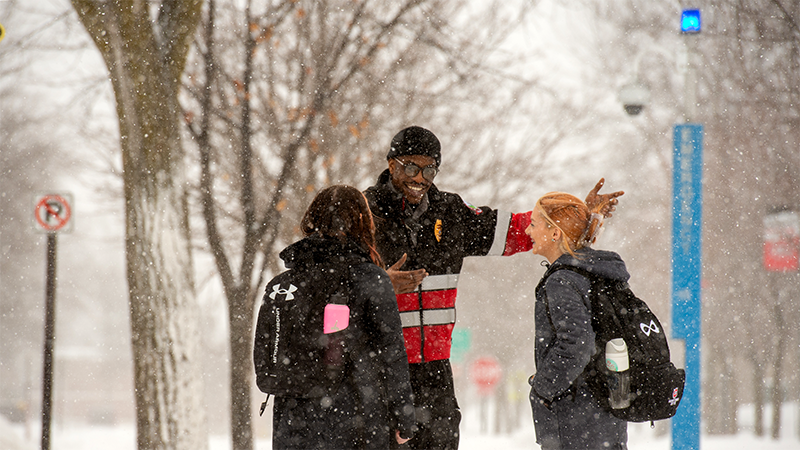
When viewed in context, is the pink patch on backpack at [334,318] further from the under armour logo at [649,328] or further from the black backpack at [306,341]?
the under armour logo at [649,328]

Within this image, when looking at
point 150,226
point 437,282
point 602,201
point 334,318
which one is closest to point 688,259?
point 602,201

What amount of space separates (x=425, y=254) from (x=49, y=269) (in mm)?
4292

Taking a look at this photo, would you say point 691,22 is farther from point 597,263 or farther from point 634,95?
point 597,263

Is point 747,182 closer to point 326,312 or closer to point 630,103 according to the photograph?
point 630,103

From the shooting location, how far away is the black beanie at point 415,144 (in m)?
3.59

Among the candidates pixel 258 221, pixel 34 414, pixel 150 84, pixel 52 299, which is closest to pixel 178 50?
pixel 150 84

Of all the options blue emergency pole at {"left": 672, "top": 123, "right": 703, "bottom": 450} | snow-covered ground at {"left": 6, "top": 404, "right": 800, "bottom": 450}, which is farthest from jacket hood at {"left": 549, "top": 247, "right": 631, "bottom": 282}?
snow-covered ground at {"left": 6, "top": 404, "right": 800, "bottom": 450}

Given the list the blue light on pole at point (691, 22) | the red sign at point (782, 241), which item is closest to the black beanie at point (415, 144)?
the blue light on pole at point (691, 22)

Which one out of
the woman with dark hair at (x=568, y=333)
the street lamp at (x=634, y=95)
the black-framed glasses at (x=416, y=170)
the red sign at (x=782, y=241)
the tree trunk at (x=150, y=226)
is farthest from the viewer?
the red sign at (x=782, y=241)

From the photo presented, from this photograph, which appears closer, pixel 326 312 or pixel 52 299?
pixel 326 312

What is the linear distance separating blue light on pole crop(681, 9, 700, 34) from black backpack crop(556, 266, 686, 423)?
4.21 meters

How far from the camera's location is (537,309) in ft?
9.91

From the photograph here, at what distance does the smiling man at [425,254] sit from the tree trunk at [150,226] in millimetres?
2094

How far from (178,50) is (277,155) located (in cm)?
354
